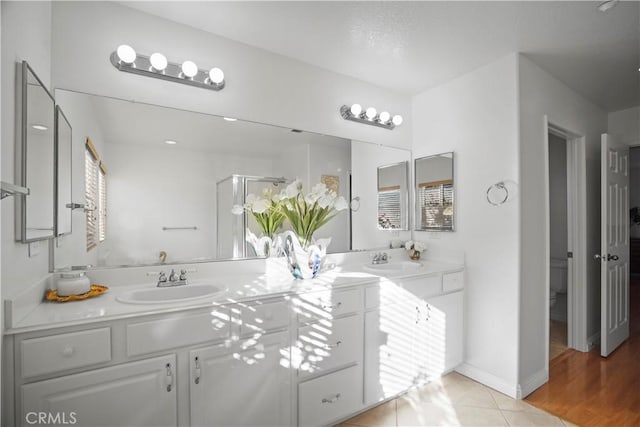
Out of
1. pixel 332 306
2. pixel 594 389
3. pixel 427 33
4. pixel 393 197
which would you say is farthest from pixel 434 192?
pixel 594 389

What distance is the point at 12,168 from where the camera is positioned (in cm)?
120

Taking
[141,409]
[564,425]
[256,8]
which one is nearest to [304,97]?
[256,8]

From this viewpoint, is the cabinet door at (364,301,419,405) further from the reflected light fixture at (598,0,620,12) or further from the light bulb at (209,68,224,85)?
the reflected light fixture at (598,0,620,12)

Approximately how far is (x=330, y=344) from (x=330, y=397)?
0.31 meters

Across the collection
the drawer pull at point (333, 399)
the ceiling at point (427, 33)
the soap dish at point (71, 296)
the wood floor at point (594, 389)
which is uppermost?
the ceiling at point (427, 33)

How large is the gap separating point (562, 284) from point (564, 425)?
2340mm

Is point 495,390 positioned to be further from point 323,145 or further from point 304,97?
point 304,97

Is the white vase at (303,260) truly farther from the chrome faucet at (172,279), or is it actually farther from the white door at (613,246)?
the white door at (613,246)

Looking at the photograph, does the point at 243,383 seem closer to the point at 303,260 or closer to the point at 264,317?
the point at 264,317

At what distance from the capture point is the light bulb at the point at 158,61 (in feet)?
5.72

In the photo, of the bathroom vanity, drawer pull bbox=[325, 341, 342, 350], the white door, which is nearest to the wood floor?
the white door

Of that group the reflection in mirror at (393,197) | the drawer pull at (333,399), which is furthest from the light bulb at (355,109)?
the drawer pull at (333,399)

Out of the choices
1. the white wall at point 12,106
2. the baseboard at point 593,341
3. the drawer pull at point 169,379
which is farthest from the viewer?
the baseboard at point 593,341

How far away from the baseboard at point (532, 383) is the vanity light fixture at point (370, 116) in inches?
87.2
